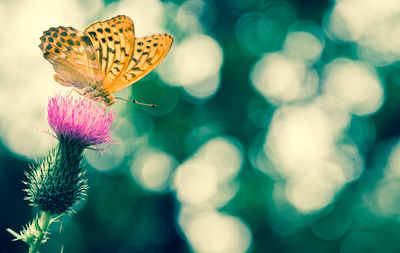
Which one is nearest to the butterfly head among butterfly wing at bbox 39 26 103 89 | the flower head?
butterfly wing at bbox 39 26 103 89

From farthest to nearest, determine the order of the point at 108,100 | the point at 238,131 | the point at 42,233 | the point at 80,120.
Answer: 1. the point at 238,131
2. the point at 108,100
3. the point at 80,120
4. the point at 42,233

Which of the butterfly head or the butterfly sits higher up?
the butterfly

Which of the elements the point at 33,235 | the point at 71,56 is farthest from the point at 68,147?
the point at 33,235

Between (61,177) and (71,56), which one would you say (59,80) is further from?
(61,177)

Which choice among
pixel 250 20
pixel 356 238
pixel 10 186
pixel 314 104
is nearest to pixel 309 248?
pixel 356 238

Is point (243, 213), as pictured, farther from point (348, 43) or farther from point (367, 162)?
point (348, 43)

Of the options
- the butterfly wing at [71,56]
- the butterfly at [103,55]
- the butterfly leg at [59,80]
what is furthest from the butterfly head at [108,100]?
the butterfly leg at [59,80]

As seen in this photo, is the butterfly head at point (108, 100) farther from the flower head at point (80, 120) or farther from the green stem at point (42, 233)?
the green stem at point (42, 233)

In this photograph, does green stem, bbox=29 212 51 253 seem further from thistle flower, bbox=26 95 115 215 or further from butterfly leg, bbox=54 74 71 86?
butterfly leg, bbox=54 74 71 86
